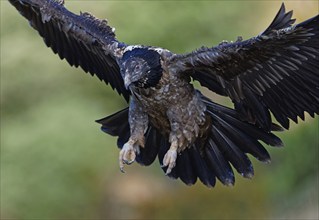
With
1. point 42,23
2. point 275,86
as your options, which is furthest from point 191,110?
point 42,23

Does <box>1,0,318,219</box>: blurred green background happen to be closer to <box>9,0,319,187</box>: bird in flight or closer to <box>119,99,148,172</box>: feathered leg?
<box>9,0,319,187</box>: bird in flight

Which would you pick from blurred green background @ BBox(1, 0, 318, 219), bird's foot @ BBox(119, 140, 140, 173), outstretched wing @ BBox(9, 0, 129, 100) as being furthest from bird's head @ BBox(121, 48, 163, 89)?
blurred green background @ BBox(1, 0, 318, 219)

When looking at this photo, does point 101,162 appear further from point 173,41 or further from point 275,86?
point 275,86

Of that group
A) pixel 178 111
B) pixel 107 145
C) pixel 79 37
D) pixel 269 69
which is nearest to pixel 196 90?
pixel 178 111

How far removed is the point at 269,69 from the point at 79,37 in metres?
1.51

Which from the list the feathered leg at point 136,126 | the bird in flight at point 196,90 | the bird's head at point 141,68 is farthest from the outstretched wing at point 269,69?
the feathered leg at point 136,126

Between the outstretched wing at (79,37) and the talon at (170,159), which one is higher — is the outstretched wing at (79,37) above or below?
above

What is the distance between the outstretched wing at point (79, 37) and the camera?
6.57 metres

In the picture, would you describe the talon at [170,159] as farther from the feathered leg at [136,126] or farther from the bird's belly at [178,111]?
the feathered leg at [136,126]

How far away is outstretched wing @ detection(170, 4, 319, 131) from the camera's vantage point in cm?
554

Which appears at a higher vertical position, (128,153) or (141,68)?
(141,68)

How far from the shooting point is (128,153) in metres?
6.32

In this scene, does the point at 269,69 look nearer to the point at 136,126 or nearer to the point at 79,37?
the point at 136,126

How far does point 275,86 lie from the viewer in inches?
232
